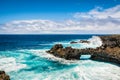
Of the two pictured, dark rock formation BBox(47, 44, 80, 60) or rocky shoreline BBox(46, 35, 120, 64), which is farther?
dark rock formation BBox(47, 44, 80, 60)

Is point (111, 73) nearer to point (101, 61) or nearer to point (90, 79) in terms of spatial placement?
point (90, 79)

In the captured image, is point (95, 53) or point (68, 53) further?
point (95, 53)

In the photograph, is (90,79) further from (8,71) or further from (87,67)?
(8,71)

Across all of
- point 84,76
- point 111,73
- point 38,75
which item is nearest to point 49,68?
point 38,75

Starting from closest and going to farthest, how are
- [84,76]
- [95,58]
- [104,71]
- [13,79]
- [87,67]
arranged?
[13,79]
[84,76]
[104,71]
[87,67]
[95,58]

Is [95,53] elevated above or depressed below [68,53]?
below

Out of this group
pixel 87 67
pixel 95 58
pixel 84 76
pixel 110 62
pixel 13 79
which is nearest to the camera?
pixel 13 79

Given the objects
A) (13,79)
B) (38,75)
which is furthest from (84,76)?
(13,79)

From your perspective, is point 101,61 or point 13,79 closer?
point 13,79

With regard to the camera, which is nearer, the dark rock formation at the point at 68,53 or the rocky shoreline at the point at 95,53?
the rocky shoreline at the point at 95,53
